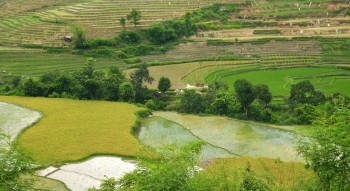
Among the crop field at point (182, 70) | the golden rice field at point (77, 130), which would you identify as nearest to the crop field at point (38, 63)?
the crop field at point (182, 70)

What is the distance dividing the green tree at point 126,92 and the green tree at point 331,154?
19199 millimetres

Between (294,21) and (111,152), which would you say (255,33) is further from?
(111,152)

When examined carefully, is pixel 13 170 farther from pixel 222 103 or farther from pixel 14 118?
pixel 222 103

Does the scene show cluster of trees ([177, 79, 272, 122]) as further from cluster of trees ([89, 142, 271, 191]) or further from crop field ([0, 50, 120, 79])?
cluster of trees ([89, 142, 271, 191])

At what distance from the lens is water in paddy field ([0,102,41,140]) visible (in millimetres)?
24125

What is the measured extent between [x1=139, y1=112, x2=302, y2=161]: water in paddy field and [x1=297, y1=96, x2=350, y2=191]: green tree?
8.73 m

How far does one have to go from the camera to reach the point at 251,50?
4259cm

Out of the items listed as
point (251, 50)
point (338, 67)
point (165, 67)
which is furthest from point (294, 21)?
point (165, 67)

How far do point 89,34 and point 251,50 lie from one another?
51.9ft

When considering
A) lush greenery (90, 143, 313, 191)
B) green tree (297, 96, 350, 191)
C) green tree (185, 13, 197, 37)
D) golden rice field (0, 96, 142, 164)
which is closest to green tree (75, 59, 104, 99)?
golden rice field (0, 96, 142, 164)

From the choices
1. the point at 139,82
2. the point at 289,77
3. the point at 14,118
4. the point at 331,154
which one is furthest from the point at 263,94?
the point at 331,154

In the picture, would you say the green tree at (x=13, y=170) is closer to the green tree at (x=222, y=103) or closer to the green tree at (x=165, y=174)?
the green tree at (x=165, y=174)

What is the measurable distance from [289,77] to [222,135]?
44.5ft

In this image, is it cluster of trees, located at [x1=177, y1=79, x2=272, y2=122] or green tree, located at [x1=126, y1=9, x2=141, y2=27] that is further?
green tree, located at [x1=126, y1=9, x2=141, y2=27]
